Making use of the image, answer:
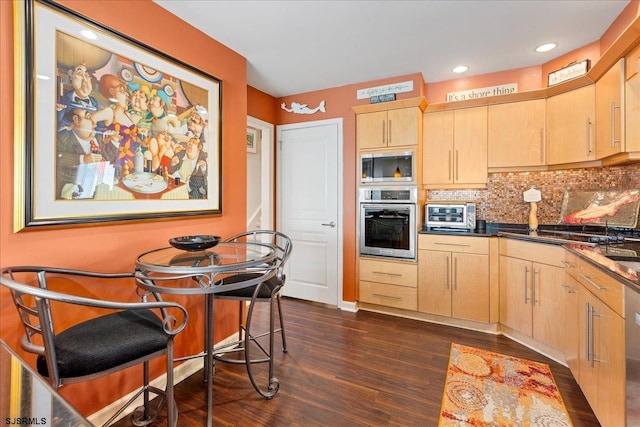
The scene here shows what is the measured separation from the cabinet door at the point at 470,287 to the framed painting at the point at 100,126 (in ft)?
7.91

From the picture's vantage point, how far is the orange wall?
4.42ft

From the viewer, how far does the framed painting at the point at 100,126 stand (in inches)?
55.2

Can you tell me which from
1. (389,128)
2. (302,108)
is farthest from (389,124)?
(302,108)

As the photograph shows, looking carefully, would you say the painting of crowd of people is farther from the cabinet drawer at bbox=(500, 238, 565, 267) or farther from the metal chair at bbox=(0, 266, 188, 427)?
the cabinet drawer at bbox=(500, 238, 565, 267)

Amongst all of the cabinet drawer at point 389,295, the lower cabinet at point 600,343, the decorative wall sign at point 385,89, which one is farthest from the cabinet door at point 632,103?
the cabinet drawer at point 389,295

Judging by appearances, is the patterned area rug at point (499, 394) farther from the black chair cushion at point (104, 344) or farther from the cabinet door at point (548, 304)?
the black chair cushion at point (104, 344)

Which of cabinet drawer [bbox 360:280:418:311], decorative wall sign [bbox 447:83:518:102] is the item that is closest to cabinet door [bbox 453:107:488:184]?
decorative wall sign [bbox 447:83:518:102]

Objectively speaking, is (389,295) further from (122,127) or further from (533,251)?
(122,127)

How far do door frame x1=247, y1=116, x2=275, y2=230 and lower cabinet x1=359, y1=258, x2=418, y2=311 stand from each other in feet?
4.33

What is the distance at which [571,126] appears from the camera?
2588mm

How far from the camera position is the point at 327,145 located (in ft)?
11.7

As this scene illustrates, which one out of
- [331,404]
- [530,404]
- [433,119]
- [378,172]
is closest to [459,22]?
[433,119]

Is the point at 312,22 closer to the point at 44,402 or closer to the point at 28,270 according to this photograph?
the point at 28,270

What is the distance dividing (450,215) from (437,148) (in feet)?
2.40
